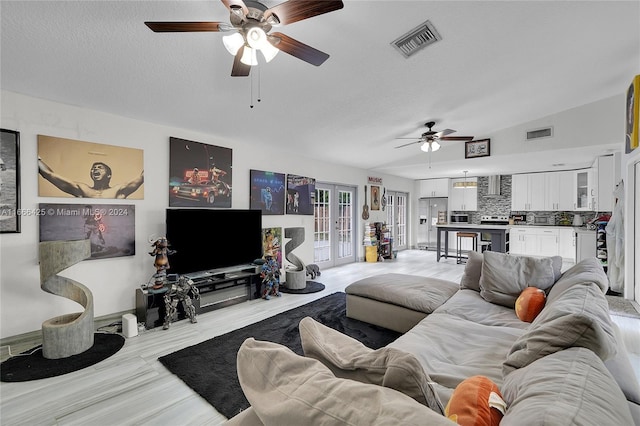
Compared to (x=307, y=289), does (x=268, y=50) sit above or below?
above

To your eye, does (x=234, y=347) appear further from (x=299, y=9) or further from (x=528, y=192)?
(x=528, y=192)

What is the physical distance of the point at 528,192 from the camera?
8.03m

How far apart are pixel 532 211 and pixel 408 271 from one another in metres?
4.62

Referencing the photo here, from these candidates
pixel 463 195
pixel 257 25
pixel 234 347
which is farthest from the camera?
pixel 463 195

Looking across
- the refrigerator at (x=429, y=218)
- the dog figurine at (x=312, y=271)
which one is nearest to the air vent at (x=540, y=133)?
the refrigerator at (x=429, y=218)

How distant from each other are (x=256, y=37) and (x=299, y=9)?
34cm

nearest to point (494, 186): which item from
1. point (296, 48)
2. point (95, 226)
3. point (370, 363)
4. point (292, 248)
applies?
point (292, 248)

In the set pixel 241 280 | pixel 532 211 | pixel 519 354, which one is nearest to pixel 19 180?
pixel 241 280

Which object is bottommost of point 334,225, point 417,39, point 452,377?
point 452,377

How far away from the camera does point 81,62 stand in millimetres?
2490

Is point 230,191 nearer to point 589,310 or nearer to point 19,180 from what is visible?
point 19,180

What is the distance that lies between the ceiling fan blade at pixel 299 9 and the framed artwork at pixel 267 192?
3.12m

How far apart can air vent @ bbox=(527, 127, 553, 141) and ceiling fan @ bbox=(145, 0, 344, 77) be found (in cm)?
491

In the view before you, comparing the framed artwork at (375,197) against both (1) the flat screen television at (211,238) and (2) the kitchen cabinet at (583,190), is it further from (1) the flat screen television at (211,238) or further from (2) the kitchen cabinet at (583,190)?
(2) the kitchen cabinet at (583,190)
